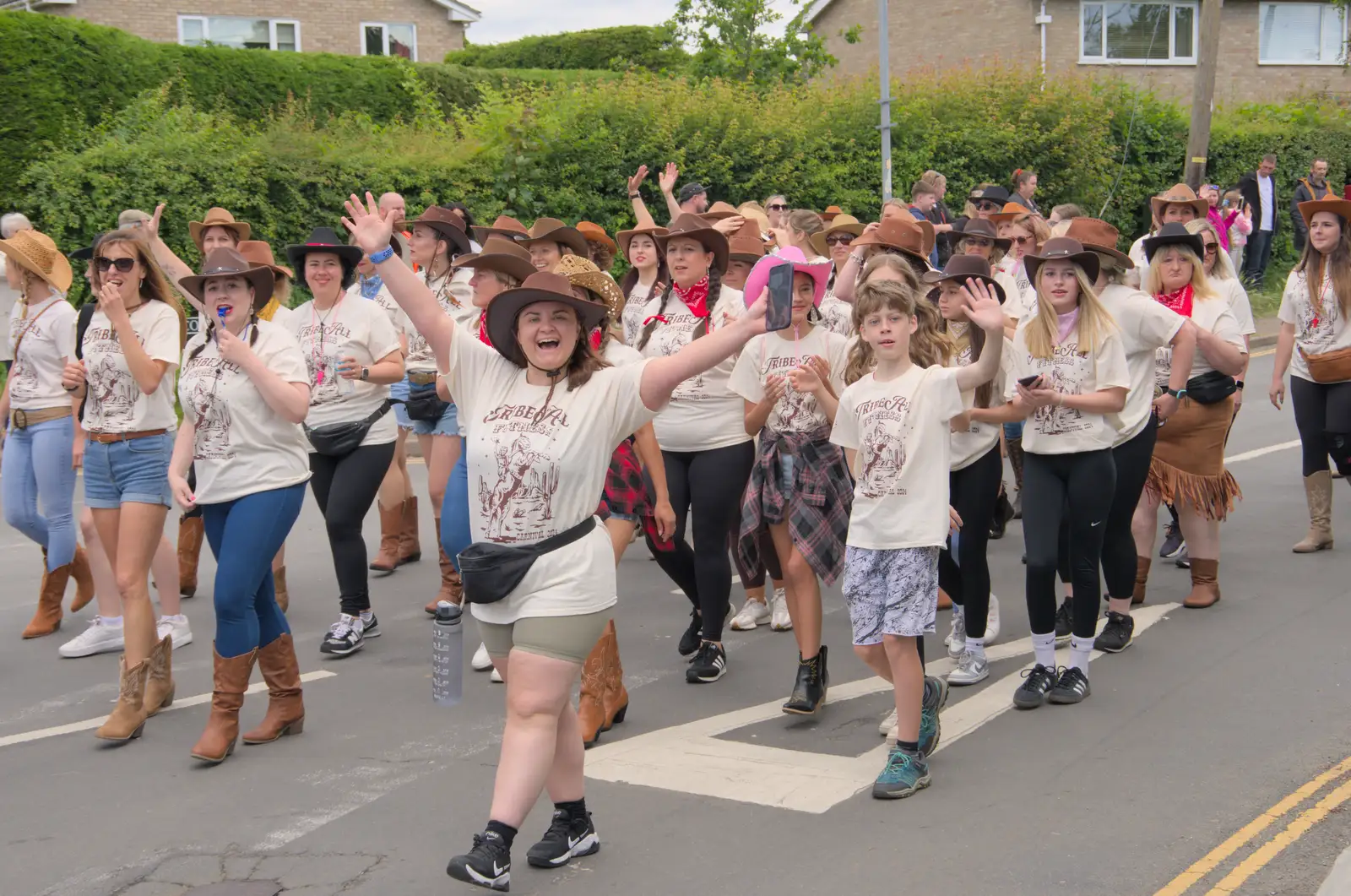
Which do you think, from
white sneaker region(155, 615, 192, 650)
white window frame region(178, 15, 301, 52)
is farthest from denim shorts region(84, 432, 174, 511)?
white window frame region(178, 15, 301, 52)

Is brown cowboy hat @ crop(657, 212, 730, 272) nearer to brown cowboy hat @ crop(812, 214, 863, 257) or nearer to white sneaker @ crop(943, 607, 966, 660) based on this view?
white sneaker @ crop(943, 607, 966, 660)

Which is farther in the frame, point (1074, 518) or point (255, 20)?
point (255, 20)

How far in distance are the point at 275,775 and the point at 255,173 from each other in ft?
39.0

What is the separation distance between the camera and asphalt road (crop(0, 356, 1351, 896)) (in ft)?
15.3

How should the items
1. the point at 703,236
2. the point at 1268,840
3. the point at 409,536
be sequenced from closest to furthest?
the point at 1268,840 → the point at 703,236 → the point at 409,536

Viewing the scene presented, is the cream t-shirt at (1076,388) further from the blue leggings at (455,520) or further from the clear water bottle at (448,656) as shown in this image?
the clear water bottle at (448,656)

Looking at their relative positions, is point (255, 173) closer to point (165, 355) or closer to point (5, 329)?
point (5, 329)

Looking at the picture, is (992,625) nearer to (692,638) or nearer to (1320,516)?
(692,638)

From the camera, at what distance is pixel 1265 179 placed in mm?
24703

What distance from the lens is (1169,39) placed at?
1438 inches

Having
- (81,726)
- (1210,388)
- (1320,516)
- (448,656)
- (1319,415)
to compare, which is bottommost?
(81,726)

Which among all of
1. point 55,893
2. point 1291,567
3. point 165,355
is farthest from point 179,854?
point 1291,567

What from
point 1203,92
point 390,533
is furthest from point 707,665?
point 1203,92

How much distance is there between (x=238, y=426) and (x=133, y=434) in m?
0.97
